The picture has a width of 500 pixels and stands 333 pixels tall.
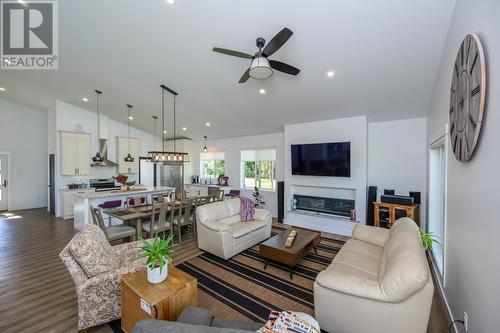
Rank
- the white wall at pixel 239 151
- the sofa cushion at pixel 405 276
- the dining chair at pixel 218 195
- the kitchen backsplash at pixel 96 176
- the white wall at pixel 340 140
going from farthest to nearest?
1. the kitchen backsplash at pixel 96 176
2. the white wall at pixel 239 151
3. the dining chair at pixel 218 195
4. the white wall at pixel 340 140
5. the sofa cushion at pixel 405 276

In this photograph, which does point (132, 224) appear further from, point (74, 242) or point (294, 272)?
point (294, 272)

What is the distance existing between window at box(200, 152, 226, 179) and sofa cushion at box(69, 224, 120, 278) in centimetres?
590

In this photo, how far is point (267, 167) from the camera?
6934mm

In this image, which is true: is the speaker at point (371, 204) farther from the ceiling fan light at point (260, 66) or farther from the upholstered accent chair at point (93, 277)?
the upholstered accent chair at point (93, 277)

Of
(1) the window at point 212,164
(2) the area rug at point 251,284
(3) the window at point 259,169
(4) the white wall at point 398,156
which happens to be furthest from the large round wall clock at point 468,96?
(1) the window at point 212,164

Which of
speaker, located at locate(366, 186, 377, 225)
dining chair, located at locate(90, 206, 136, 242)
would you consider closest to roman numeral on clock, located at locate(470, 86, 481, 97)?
speaker, located at locate(366, 186, 377, 225)

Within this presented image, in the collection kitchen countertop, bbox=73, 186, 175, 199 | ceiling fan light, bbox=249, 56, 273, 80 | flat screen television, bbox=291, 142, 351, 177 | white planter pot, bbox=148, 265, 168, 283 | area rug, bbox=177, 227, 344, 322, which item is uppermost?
ceiling fan light, bbox=249, 56, 273, 80

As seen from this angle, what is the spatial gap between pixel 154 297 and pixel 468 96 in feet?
10.0

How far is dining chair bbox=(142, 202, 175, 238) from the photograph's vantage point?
4059 mm

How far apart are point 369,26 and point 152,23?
9.39 ft

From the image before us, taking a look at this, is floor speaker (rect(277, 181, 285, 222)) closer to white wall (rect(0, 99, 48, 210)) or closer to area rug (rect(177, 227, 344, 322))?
area rug (rect(177, 227, 344, 322))

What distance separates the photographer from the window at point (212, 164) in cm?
823

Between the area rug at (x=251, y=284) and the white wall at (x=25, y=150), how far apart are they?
25.9 feet

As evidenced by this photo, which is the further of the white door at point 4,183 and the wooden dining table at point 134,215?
the white door at point 4,183
